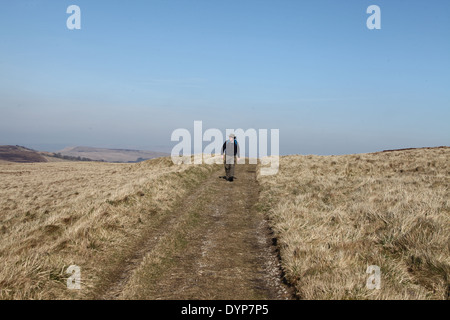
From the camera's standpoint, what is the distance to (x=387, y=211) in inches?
354

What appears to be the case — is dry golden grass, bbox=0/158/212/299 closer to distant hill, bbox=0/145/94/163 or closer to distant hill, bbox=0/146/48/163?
distant hill, bbox=0/145/94/163

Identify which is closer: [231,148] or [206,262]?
[206,262]

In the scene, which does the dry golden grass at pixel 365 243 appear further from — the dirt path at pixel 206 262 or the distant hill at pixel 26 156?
the distant hill at pixel 26 156

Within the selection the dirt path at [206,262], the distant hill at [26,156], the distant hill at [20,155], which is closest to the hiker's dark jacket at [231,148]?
the dirt path at [206,262]

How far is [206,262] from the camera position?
6.90 m

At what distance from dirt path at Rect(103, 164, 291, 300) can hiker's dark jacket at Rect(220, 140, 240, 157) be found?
8110mm

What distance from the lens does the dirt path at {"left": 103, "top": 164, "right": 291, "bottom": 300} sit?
5.46 meters

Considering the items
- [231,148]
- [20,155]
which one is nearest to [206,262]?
[231,148]

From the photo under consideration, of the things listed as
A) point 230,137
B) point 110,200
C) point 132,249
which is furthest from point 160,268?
point 230,137

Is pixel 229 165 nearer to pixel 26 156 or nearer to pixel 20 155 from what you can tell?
pixel 26 156

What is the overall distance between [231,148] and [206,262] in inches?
522

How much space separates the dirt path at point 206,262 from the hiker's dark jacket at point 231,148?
8110 mm

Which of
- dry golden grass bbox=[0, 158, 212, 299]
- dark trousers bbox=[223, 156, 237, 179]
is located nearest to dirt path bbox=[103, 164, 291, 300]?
dry golden grass bbox=[0, 158, 212, 299]

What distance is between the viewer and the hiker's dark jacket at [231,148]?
774 inches
